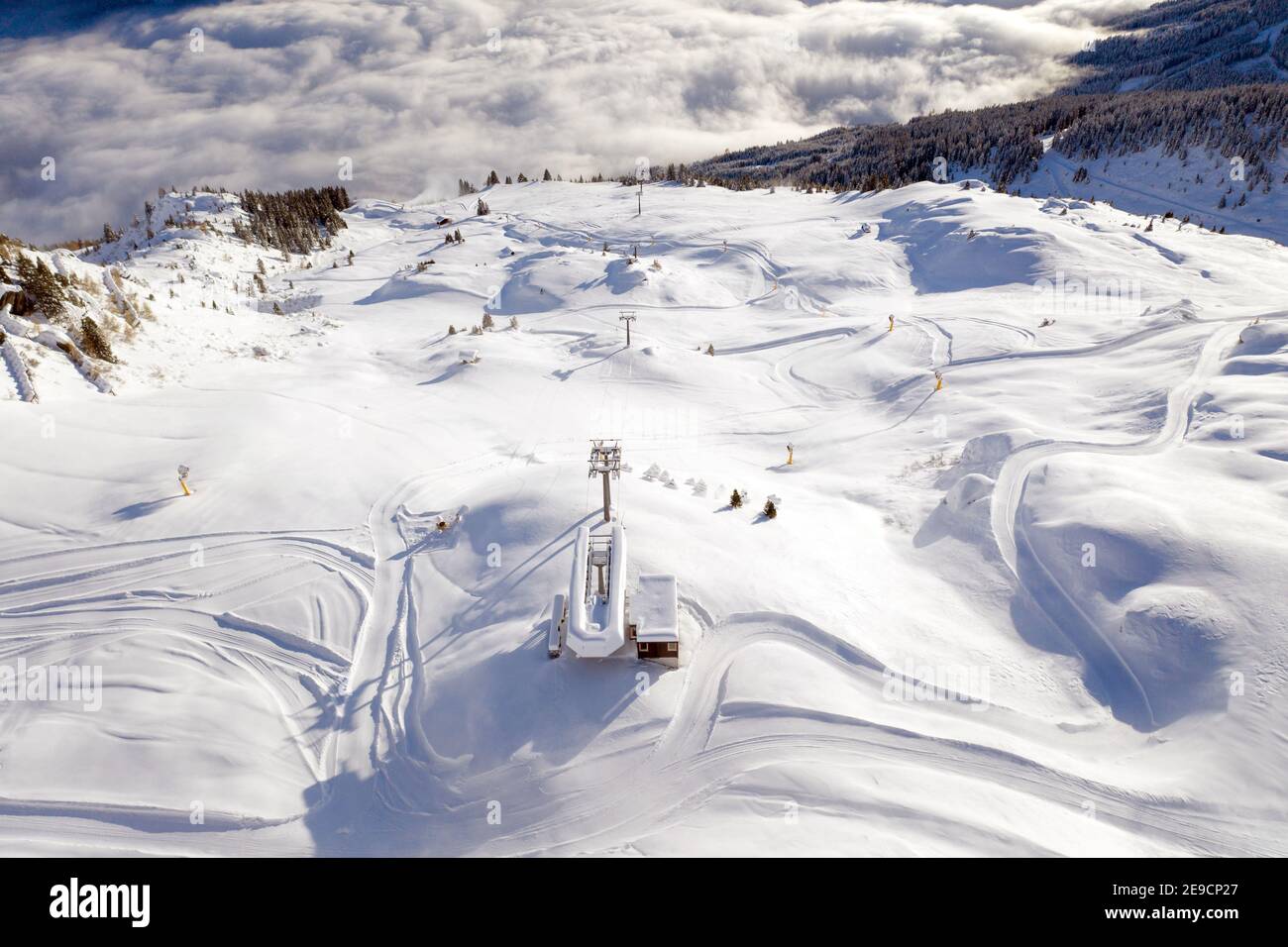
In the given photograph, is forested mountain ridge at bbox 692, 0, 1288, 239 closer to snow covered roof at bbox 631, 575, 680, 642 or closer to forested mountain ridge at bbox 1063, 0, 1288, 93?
forested mountain ridge at bbox 1063, 0, 1288, 93

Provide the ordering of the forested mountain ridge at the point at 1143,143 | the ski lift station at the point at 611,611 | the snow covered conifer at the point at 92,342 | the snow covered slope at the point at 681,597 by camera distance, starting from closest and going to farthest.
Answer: the snow covered slope at the point at 681,597 → the ski lift station at the point at 611,611 → the snow covered conifer at the point at 92,342 → the forested mountain ridge at the point at 1143,143

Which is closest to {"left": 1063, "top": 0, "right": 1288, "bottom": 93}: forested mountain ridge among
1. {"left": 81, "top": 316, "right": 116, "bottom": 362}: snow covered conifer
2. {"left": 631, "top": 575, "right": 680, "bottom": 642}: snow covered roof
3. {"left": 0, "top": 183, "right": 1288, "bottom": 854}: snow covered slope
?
{"left": 0, "top": 183, "right": 1288, "bottom": 854}: snow covered slope

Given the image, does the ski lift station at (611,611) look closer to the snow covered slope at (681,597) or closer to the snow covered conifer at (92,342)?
the snow covered slope at (681,597)

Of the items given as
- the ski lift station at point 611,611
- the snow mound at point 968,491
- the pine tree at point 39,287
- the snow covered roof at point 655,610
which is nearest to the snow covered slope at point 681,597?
the snow mound at point 968,491

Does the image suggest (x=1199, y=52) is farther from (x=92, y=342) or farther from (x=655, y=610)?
(x=92, y=342)

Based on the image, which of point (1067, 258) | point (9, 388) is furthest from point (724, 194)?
point (9, 388)

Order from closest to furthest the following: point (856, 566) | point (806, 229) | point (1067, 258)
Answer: point (856, 566) < point (1067, 258) < point (806, 229)

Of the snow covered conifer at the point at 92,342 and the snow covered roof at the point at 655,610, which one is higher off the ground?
the snow covered conifer at the point at 92,342
